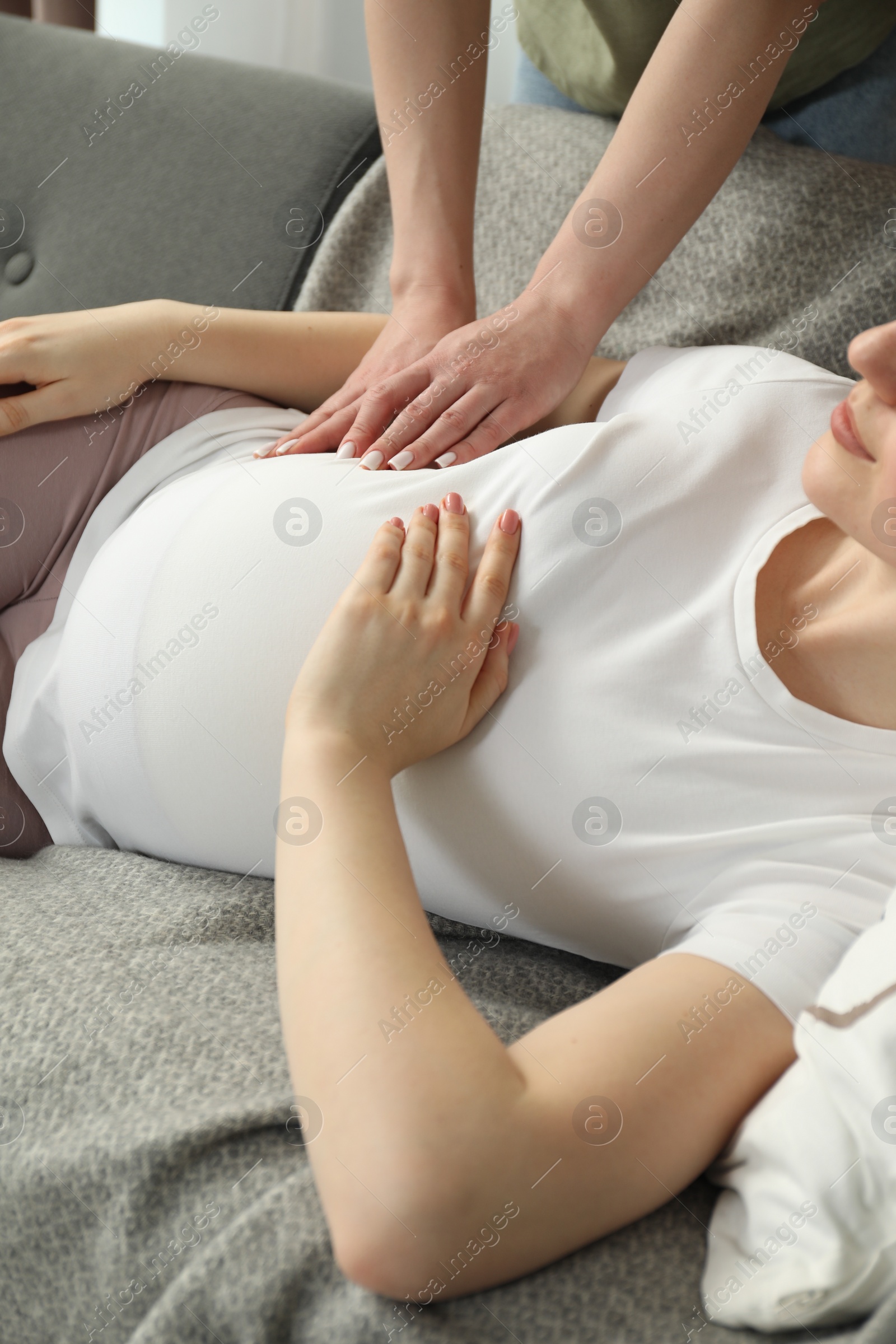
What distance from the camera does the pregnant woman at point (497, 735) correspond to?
52 centimetres

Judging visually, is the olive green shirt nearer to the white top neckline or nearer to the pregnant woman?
Result: the pregnant woman

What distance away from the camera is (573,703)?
2.28 ft

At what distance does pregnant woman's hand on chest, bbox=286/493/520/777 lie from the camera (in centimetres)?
65

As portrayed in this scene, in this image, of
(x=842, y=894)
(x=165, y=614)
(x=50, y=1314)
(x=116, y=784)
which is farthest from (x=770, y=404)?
(x=50, y=1314)

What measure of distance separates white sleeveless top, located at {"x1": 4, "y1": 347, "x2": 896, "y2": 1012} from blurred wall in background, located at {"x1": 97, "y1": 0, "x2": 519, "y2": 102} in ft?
6.05

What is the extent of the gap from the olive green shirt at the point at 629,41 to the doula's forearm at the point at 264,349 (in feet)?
1.37

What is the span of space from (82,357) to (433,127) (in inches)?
18.6

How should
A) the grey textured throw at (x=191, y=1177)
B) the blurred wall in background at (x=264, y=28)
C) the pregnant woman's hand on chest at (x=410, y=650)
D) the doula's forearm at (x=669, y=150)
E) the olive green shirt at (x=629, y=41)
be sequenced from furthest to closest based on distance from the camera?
the blurred wall in background at (x=264, y=28), the olive green shirt at (x=629, y=41), the doula's forearm at (x=669, y=150), the pregnant woman's hand on chest at (x=410, y=650), the grey textured throw at (x=191, y=1177)

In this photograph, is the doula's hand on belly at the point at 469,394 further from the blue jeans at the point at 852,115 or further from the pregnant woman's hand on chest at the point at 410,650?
the blue jeans at the point at 852,115

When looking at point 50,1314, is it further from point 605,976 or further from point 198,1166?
point 605,976

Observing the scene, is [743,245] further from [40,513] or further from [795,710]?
[40,513]

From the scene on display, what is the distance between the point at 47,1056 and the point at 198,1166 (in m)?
0.14

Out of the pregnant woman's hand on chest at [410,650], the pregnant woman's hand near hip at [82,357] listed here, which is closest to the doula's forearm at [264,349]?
the pregnant woman's hand near hip at [82,357]

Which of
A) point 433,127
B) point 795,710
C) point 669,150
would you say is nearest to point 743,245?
point 669,150
